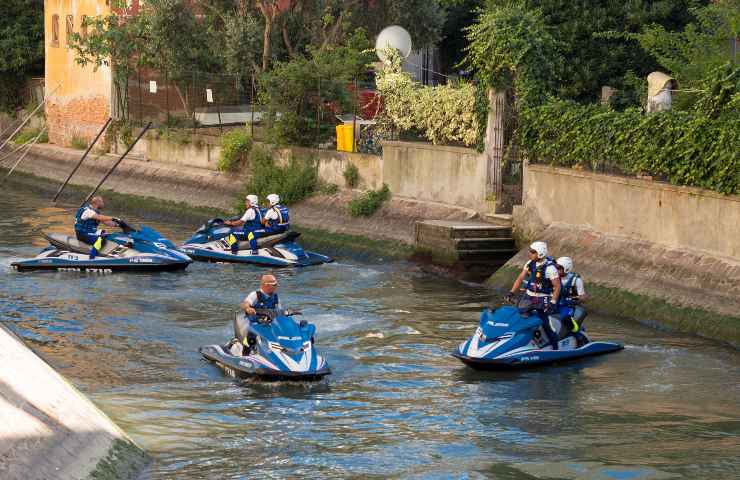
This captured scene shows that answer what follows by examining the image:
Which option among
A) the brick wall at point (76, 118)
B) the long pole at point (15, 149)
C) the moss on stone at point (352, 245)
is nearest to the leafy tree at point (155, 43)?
the brick wall at point (76, 118)

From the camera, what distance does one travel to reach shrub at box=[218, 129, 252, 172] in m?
37.9

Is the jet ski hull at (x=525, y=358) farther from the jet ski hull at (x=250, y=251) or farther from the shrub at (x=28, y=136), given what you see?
the shrub at (x=28, y=136)

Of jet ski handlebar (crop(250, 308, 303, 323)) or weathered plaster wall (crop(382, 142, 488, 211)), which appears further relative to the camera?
weathered plaster wall (crop(382, 142, 488, 211))

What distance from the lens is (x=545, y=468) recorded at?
14.9m

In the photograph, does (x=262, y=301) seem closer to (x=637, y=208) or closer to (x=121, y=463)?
(x=121, y=463)

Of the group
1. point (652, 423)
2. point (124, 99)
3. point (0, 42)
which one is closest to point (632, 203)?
point (652, 423)

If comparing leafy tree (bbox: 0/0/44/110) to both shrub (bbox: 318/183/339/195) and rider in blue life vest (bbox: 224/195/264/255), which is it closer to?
shrub (bbox: 318/183/339/195)

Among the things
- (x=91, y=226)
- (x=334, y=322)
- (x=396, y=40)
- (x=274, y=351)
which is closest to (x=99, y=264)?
(x=91, y=226)

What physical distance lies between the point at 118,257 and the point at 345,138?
30.2ft

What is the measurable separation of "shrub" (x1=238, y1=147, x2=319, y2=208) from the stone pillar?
6.35m

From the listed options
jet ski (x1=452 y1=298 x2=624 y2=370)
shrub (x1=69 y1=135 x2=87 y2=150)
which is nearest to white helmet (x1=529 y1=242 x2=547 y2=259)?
jet ski (x1=452 y1=298 x2=624 y2=370)

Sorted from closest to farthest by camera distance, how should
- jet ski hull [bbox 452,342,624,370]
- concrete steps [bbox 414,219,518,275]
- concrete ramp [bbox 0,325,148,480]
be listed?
concrete ramp [bbox 0,325,148,480]
jet ski hull [bbox 452,342,624,370]
concrete steps [bbox 414,219,518,275]

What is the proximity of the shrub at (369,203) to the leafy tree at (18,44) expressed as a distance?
23.8 m

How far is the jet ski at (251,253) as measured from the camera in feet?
94.8
